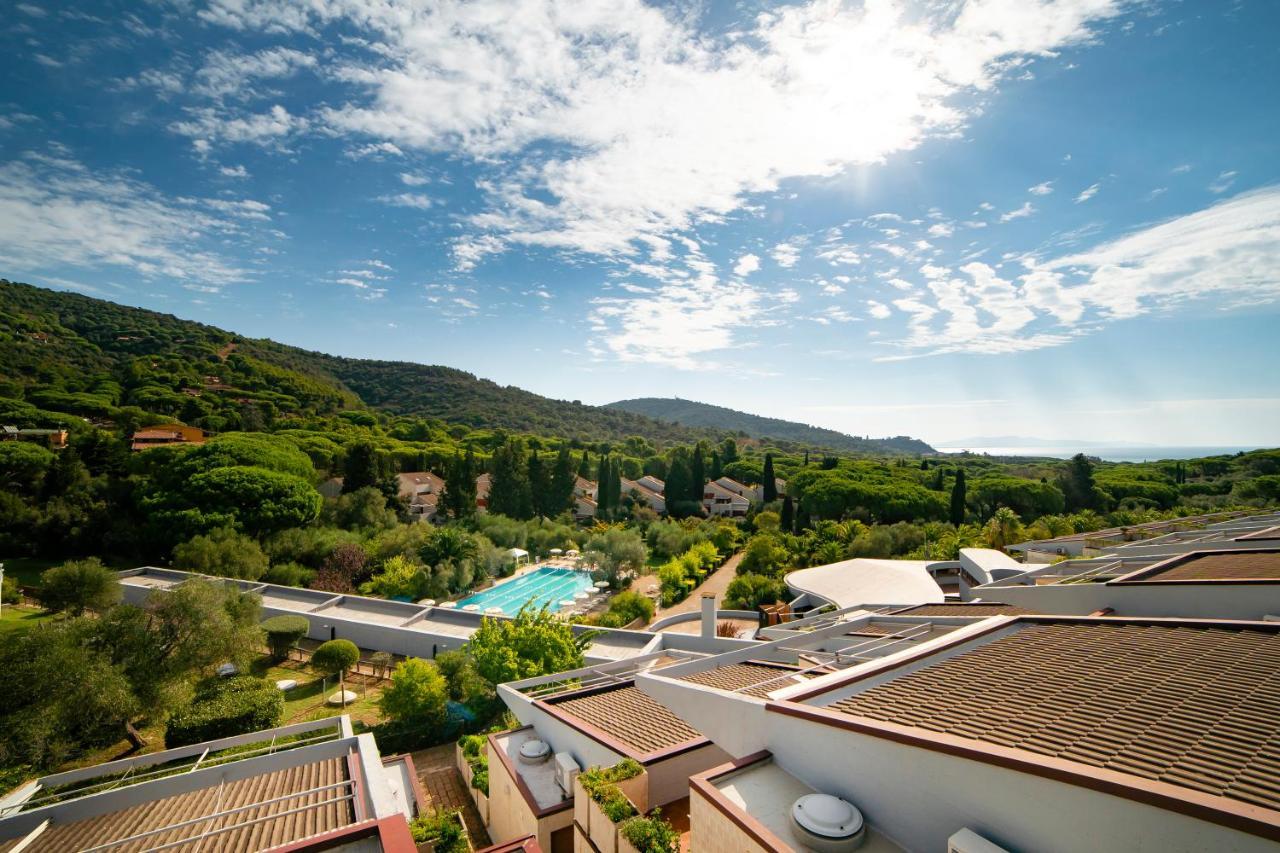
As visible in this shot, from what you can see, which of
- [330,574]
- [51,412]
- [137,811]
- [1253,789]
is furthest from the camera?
[51,412]

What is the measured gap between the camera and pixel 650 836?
16.8 ft

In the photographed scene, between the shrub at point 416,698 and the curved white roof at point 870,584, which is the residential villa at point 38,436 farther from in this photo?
the curved white roof at point 870,584

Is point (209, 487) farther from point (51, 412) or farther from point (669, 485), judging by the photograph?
point (669, 485)

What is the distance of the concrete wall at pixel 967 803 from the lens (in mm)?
2697

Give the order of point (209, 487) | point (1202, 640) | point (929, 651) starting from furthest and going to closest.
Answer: point (209, 487) < point (929, 651) < point (1202, 640)

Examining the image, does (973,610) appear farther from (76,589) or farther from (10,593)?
(10,593)

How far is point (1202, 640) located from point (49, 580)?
26.3 metres

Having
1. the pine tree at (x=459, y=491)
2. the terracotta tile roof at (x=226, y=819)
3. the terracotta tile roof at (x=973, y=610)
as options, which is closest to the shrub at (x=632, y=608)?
the terracotta tile roof at (x=973, y=610)

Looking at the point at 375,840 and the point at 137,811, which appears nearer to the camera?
the point at 375,840

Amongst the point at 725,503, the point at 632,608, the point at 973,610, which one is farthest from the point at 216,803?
the point at 725,503

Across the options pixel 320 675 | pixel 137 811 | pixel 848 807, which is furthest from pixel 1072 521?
pixel 137 811

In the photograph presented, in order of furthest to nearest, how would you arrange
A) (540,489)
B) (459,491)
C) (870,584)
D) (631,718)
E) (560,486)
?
(560,486), (540,489), (459,491), (870,584), (631,718)

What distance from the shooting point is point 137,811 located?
22.8 ft

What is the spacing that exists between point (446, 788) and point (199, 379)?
64.8 m
